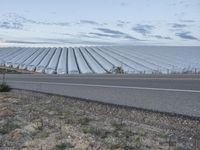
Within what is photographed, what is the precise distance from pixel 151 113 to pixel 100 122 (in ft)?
5.92

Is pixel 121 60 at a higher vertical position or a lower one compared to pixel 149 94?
higher

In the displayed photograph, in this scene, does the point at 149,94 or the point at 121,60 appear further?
the point at 121,60


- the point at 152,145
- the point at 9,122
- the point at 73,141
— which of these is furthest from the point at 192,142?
the point at 9,122

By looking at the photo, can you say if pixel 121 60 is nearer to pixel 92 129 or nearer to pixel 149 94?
pixel 149 94

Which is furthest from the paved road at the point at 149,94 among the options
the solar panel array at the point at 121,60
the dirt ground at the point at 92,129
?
the solar panel array at the point at 121,60

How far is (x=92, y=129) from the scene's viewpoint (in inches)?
419

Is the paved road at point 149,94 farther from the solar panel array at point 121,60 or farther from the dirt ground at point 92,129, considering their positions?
the solar panel array at point 121,60

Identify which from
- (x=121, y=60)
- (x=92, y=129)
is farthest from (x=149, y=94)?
(x=121, y=60)

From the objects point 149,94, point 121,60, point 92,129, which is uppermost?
→ point 121,60

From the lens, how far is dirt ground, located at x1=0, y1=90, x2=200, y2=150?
9.36 metres

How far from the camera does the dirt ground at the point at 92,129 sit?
9362 mm

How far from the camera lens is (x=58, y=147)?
375 inches

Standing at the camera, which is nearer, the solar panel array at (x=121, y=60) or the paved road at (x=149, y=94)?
the paved road at (x=149, y=94)

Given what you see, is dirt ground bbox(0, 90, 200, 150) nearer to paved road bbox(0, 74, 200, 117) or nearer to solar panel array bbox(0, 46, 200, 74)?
paved road bbox(0, 74, 200, 117)
